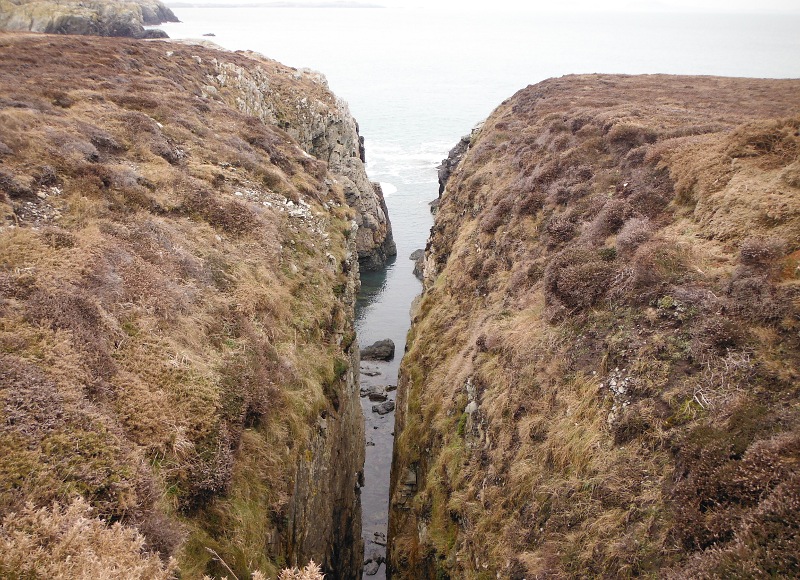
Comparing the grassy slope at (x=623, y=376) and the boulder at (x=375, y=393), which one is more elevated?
the grassy slope at (x=623, y=376)

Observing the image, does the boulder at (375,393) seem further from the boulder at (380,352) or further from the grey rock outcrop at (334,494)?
the grey rock outcrop at (334,494)

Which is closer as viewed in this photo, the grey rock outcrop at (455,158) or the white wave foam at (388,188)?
the grey rock outcrop at (455,158)

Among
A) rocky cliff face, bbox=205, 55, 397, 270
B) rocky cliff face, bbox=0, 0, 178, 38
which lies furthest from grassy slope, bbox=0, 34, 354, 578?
rocky cliff face, bbox=0, 0, 178, 38

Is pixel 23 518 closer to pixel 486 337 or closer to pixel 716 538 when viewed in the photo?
pixel 716 538

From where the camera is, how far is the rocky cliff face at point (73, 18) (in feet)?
267

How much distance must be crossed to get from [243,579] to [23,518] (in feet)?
17.5

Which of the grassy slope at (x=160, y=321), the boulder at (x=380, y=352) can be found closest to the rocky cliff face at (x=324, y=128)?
the boulder at (x=380, y=352)

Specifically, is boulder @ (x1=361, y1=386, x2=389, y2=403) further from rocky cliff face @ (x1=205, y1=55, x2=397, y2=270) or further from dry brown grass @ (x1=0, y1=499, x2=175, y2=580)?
dry brown grass @ (x1=0, y1=499, x2=175, y2=580)

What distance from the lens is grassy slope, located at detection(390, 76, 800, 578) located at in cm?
830

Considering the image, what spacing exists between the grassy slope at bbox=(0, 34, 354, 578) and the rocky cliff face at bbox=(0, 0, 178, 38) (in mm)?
70483

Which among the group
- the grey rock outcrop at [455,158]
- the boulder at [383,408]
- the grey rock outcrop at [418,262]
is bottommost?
the boulder at [383,408]

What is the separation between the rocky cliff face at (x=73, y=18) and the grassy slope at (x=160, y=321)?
70.5 metres

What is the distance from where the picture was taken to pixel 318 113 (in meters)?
58.8

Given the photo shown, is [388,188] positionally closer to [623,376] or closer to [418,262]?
[418,262]
